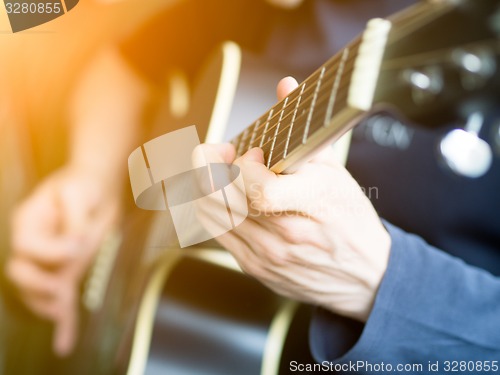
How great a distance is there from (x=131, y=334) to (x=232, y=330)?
0.38 feet

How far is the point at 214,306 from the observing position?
21.6 inches

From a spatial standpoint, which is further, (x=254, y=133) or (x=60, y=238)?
(x=60, y=238)

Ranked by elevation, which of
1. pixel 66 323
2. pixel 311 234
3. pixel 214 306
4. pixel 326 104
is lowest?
pixel 66 323

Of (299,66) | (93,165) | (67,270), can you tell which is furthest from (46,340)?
(299,66)

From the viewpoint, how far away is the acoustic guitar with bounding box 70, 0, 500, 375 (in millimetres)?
309

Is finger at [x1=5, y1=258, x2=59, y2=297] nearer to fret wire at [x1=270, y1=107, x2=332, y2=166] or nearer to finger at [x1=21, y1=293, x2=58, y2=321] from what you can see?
finger at [x1=21, y1=293, x2=58, y2=321]

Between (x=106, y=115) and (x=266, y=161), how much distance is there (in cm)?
48

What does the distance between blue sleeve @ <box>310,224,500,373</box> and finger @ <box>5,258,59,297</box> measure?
0.43 metres

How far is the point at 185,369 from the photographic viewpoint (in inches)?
21.3

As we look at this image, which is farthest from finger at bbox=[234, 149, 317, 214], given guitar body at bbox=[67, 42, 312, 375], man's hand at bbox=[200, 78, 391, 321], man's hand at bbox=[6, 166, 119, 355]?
man's hand at bbox=[6, 166, 119, 355]

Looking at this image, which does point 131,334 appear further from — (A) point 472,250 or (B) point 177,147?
(A) point 472,250

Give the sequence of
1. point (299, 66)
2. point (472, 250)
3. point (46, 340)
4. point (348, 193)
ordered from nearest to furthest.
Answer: point (348, 193) → point (472, 250) → point (299, 66) → point (46, 340)

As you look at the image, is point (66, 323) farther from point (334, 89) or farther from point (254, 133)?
point (334, 89)

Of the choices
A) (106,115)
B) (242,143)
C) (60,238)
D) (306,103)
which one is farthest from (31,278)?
(306,103)
